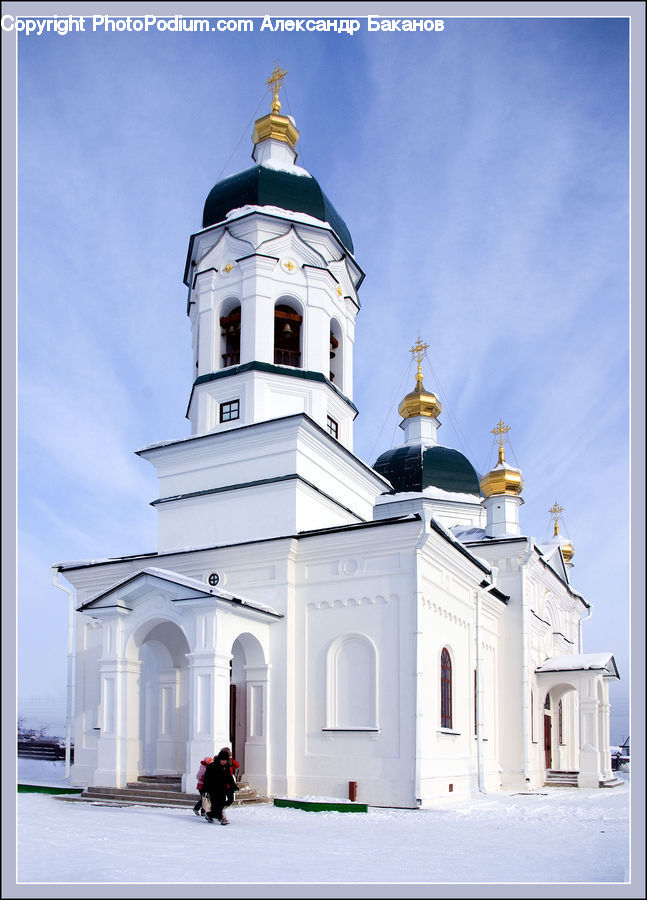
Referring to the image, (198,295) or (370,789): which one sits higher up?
(198,295)

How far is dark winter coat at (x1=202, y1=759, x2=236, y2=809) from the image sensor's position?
11.2 m

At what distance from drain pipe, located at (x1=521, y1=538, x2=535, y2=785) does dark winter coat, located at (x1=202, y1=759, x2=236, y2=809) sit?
10.4 m

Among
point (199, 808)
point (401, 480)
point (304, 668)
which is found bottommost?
point (199, 808)

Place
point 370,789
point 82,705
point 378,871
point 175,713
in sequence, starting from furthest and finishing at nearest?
1. point 82,705
2. point 175,713
3. point 370,789
4. point 378,871

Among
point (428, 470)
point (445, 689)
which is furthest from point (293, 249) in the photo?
point (428, 470)

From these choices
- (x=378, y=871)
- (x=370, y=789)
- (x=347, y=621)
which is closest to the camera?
(x=378, y=871)

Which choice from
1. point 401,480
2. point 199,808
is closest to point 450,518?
point 401,480

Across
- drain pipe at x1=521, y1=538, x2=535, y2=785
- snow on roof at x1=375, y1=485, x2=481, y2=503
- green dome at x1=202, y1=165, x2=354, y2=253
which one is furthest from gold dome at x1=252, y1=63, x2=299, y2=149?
snow on roof at x1=375, y1=485, x2=481, y2=503

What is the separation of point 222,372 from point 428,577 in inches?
230

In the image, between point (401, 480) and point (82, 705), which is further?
point (401, 480)

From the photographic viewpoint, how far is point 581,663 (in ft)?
73.3

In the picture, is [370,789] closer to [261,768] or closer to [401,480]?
[261,768]

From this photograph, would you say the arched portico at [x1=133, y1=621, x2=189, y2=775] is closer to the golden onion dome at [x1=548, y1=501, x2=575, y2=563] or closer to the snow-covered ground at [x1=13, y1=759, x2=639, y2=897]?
the snow-covered ground at [x1=13, y1=759, x2=639, y2=897]

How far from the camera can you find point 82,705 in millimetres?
17328
